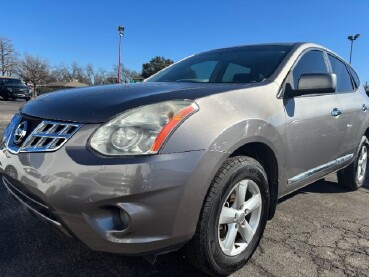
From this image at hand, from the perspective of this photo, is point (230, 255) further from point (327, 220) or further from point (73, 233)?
point (327, 220)

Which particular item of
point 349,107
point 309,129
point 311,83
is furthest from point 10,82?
point 311,83

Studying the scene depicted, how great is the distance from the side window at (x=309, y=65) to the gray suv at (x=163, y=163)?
19 centimetres

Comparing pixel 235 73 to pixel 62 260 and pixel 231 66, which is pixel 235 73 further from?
pixel 62 260

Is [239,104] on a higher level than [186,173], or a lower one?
higher

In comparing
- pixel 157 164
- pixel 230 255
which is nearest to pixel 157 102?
pixel 157 164

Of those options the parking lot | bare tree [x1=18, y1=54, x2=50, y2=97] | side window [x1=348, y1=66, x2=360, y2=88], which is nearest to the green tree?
bare tree [x1=18, y1=54, x2=50, y2=97]

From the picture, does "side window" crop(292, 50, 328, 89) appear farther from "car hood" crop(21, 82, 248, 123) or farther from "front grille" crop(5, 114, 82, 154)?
"front grille" crop(5, 114, 82, 154)

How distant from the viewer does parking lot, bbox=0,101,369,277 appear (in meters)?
2.57

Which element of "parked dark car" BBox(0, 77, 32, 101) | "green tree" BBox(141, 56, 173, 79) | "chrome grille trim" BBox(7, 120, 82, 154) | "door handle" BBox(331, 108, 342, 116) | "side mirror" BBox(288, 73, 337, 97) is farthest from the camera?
"green tree" BBox(141, 56, 173, 79)

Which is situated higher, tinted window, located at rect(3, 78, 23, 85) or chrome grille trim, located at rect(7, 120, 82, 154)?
chrome grille trim, located at rect(7, 120, 82, 154)

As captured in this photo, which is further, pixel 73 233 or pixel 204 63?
pixel 204 63

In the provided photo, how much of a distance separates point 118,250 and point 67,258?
87cm

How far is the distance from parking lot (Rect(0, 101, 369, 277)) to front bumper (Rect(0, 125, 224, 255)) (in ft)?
1.67

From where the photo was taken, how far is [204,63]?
3.83 m
